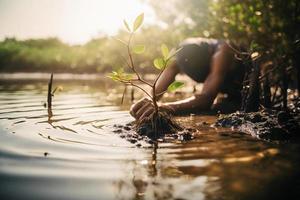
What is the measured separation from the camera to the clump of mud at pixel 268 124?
2643mm

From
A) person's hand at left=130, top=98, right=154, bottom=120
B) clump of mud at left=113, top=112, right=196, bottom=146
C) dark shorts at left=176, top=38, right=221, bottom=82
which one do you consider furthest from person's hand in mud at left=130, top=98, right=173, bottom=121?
dark shorts at left=176, top=38, right=221, bottom=82

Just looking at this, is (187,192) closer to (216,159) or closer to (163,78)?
(216,159)

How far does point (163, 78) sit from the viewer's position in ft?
15.9

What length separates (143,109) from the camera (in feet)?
11.0

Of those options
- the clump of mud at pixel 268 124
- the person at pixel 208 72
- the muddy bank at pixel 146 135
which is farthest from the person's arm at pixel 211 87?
the muddy bank at pixel 146 135

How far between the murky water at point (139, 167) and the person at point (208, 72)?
1.33 m

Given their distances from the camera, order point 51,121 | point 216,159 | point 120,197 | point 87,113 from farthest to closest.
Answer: point 87,113 < point 51,121 < point 216,159 < point 120,197

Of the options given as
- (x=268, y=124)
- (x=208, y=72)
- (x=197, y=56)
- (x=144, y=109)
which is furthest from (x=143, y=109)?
(x=208, y=72)

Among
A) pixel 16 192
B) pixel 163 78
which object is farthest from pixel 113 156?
pixel 163 78

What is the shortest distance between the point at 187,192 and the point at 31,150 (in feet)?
3.90

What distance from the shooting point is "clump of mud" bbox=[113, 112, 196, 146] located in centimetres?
270

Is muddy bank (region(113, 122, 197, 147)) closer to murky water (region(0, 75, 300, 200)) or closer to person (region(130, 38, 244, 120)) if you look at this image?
murky water (region(0, 75, 300, 200))

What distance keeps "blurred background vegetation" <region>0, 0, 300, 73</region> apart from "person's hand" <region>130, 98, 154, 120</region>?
143 centimetres

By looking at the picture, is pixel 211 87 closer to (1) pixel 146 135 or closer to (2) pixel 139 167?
(1) pixel 146 135
